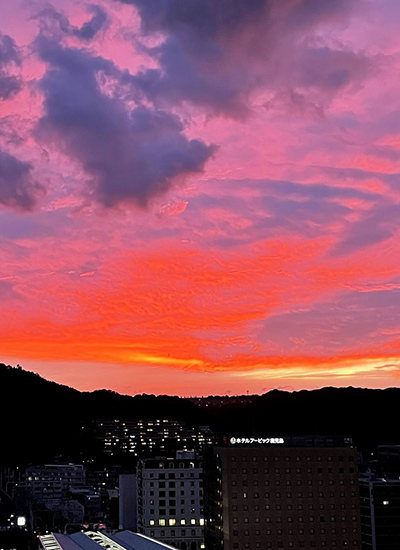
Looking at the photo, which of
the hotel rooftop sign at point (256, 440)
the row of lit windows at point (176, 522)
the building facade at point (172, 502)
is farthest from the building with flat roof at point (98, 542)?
the building facade at point (172, 502)

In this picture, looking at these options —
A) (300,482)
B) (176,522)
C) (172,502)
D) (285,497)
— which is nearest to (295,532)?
(285,497)

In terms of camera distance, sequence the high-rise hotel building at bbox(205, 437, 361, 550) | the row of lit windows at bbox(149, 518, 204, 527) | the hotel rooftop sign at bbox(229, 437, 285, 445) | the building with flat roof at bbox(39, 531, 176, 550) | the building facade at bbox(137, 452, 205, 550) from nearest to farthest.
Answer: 1. the building with flat roof at bbox(39, 531, 176, 550)
2. the high-rise hotel building at bbox(205, 437, 361, 550)
3. the hotel rooftop sign at bbox(229, 437, 285, 445)
4. the row of lit windows at bbox(149, 518, 204, 527)
5. the building facade at bbox(137, 452, 205, 550)

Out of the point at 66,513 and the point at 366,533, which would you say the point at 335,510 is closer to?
the point at 366,533

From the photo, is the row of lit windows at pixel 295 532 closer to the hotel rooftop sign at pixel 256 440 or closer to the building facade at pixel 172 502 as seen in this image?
the hotel rooftop sign at pixel 256 440

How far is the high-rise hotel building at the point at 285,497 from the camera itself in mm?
103750

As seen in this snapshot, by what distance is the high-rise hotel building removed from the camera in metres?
104

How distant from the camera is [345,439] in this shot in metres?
113

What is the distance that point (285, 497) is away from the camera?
4183 inches

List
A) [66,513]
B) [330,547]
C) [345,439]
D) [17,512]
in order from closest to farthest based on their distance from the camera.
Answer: [330,547], [345,439], [66,513], [17,512]

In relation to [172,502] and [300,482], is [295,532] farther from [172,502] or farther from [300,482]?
[172,502]

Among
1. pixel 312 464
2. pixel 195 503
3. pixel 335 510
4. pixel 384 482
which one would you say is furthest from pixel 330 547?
pixel 195 503

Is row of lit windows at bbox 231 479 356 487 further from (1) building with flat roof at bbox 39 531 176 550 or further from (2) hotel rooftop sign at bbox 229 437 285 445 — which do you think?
(1) building with flat roof at bbox 39 531 176 550

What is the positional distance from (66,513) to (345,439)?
72.9 meters

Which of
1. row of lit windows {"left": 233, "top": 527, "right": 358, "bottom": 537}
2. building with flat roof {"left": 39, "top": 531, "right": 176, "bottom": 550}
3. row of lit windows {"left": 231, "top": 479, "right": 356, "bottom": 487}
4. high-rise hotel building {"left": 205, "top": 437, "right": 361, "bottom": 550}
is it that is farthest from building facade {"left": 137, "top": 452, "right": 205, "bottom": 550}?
building with flat roof {"left": 39, "top": 531, "right": 176, "bottom": 550}
